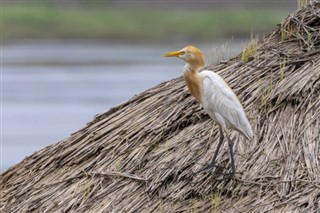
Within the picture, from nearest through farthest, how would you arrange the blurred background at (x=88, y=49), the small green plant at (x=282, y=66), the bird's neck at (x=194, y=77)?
the bird's neck at (x=194, y=77), the small green plant at (x=282, y=66), the blurred background at (x=88, y=49)

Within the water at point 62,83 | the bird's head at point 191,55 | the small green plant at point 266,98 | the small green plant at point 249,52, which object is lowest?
the water at point 62,83

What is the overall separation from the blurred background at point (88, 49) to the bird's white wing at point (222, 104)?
4.43ft

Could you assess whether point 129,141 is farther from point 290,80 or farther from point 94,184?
point 290,80

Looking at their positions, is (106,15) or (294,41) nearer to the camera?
(294,41)

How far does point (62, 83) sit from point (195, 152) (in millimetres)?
22879

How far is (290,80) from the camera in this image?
7430 mm

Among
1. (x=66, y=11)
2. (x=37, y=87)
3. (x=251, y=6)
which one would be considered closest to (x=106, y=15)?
(x=66, y=11)

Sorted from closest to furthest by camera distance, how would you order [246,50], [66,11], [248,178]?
[248,178], [246,50], [66,11]

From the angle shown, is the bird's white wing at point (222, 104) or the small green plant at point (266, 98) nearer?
the bird's white wing at point (222, 104)

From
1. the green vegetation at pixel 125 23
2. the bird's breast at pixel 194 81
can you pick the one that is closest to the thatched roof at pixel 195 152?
the bird's breast at pixel 194 81

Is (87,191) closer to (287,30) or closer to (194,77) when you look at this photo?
(194,77)

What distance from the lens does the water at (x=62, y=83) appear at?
67.5 ft

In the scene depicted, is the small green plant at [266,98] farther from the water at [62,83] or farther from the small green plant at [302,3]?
the water at [62,83]

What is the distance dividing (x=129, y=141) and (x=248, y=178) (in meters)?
1.25
